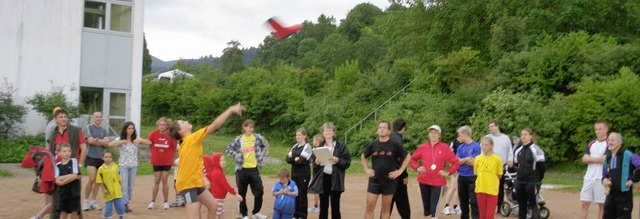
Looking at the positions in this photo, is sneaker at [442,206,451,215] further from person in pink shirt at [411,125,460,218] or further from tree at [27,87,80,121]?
tree at [27,87,80,121]

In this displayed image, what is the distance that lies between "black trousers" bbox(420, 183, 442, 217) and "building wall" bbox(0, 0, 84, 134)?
17427mm

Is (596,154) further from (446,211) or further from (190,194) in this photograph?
(190,194)

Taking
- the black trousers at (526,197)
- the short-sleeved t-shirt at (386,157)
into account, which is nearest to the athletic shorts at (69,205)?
the short-sleeved t-shirt at (386,157)

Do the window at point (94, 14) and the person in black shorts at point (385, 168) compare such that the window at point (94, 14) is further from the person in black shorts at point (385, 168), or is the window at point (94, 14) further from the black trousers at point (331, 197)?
the person in black shorts at point (385, 168)

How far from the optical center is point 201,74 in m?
61.7

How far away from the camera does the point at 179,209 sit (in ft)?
42.6

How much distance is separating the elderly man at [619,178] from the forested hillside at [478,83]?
12188 millimetres

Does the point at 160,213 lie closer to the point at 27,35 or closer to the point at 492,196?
the point at 492,196

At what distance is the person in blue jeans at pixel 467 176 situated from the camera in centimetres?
1098

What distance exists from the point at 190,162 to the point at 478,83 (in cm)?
2089

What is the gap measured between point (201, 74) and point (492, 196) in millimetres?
53318

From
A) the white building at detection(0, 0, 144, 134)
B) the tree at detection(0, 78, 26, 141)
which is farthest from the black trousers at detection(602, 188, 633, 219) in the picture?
the tree at detection(0, 78, 26, 141)

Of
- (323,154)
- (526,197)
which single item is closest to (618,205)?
(526,197)

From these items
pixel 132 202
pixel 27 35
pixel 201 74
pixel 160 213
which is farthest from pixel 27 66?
pixel 201 74
